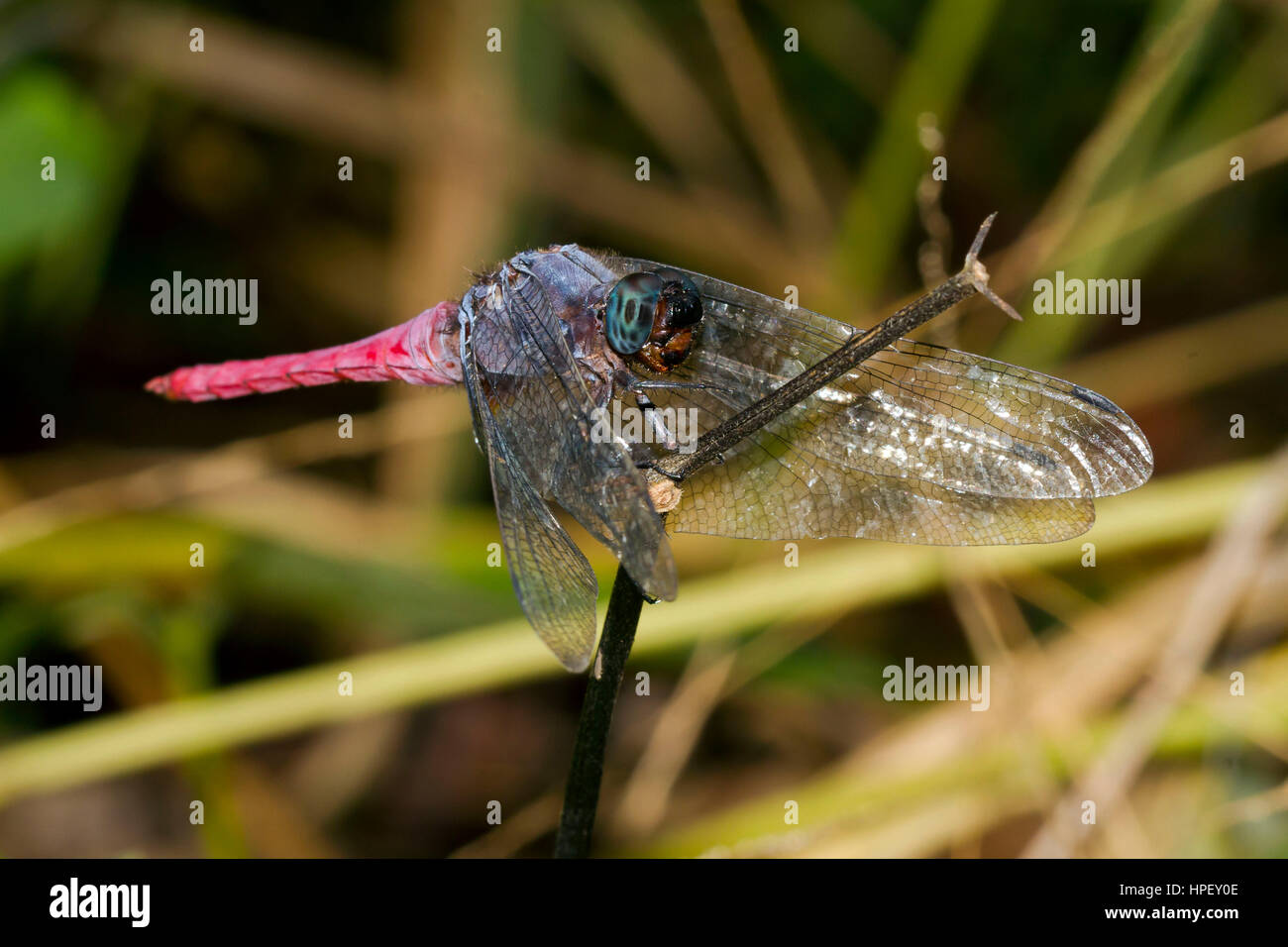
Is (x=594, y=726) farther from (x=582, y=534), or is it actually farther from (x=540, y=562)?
(x=582, y=534)

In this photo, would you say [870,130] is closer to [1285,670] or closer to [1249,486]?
[1249,486]

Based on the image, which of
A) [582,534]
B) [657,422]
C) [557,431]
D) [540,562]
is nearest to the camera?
[540,562]

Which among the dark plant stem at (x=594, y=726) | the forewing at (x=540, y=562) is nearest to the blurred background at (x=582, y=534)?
the forewing at (x=540, y=562)

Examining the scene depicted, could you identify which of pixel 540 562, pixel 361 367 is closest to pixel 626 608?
pixel 540 562

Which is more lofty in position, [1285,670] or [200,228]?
[200,228]

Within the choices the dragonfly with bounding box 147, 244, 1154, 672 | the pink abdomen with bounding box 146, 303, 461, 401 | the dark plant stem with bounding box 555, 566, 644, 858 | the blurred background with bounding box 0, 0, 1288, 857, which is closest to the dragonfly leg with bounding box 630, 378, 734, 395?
the dragonfly with bounding box 147, 244, 1154, 672

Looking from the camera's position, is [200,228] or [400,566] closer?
[400,566]
